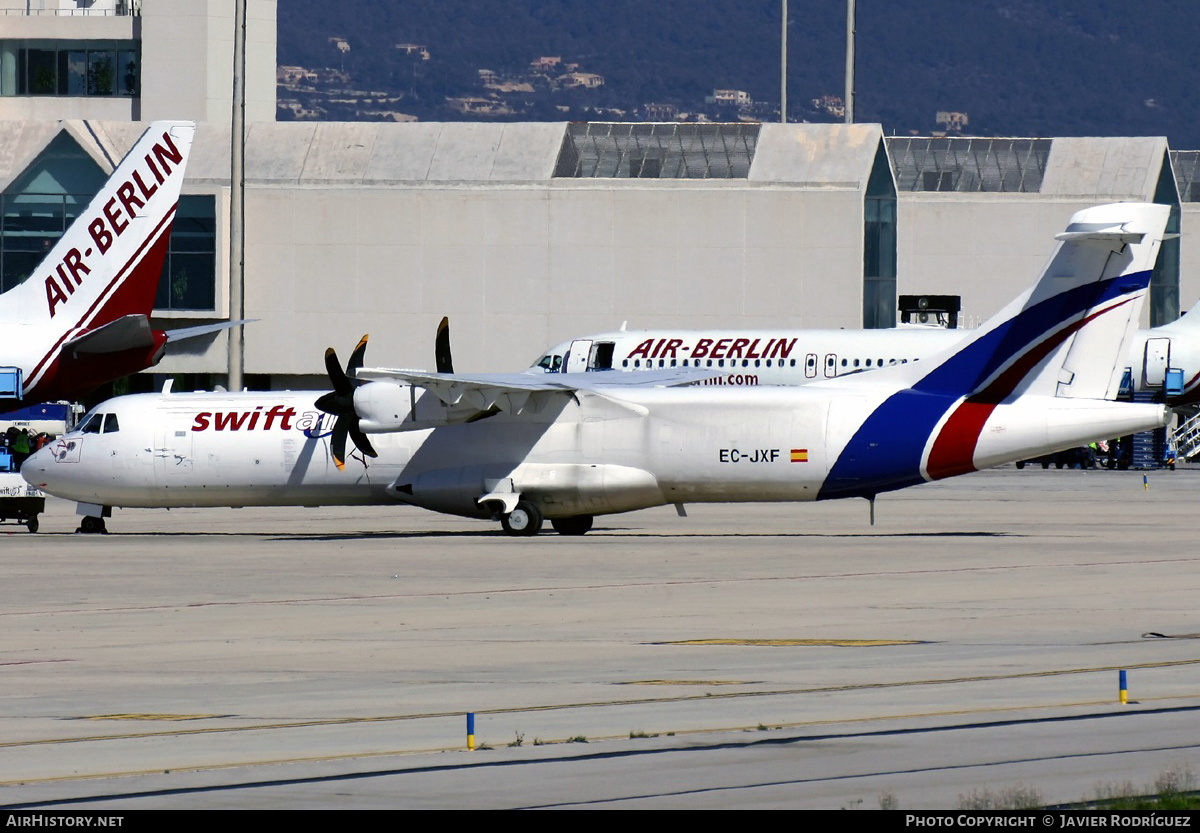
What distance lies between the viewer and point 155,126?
4231cm

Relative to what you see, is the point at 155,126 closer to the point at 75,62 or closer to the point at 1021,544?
the point at 1021,544

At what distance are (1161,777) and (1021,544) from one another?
24258 mm

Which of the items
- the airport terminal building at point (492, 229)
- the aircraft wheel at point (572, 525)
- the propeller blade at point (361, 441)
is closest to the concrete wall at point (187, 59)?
the airport terminal building at point (492, 229)

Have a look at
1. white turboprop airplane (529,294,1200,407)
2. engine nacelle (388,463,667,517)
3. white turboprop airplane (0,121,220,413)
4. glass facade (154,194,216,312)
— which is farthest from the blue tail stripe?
glass facade (154,194,216,312)

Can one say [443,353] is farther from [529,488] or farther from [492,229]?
[492,229]

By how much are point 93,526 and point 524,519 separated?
10.0m

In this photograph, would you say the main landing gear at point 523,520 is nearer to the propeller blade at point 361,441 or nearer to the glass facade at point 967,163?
the propeller blade at point 361,441

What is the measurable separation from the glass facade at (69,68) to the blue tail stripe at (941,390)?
82.4 metres

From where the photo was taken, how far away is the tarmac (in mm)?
12922

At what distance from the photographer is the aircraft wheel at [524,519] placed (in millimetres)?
39562

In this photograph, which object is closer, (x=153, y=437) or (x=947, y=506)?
(x=153, y=437)

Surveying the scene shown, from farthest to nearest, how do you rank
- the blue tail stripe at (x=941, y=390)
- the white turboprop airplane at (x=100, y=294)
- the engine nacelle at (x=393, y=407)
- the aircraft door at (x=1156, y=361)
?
the aircraft door at (x=1156, y=361) < the white turboprop airplane at (x=100, y=294) < the engine nacelle at (x=393, y=407) < the blue tail stripe at (x=941, y=390)

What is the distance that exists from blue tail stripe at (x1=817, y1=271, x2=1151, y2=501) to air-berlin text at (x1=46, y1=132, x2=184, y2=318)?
16727mm

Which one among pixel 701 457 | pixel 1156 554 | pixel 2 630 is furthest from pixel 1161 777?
pixel 701 457
